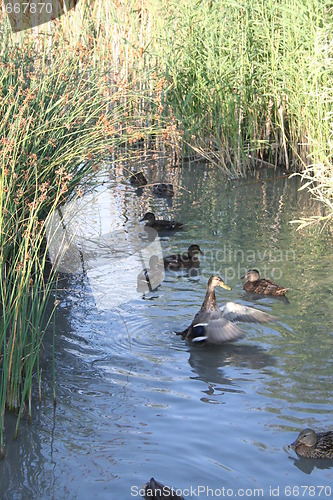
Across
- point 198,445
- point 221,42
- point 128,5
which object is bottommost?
point 198,445

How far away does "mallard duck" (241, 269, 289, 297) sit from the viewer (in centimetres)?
693

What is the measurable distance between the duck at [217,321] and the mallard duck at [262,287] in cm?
69

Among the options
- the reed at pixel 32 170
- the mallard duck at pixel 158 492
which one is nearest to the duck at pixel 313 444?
the mallard duck at pixel 158 492

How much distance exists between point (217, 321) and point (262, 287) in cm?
109

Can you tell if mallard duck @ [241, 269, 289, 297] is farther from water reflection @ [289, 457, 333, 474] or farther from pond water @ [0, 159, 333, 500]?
water reflection @ [289, 457, 333, 474]

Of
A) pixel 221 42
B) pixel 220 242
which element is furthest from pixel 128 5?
pixel 220 242

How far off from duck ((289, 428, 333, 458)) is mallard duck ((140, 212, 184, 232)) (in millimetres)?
4858

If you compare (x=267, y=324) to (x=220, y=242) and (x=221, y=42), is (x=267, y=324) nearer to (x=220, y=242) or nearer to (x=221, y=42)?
(x=220, y=242)

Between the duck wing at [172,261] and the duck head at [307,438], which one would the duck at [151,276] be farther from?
the duck head at [307,438]

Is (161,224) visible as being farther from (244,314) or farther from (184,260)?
(244,314)

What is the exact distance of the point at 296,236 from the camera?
873 cm

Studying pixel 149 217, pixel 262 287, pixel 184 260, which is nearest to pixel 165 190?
pixel 149 217

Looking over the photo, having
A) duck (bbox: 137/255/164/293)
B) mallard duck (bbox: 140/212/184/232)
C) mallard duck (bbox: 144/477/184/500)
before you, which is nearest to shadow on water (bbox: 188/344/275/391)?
duck (bbox: 137/255/164/293)

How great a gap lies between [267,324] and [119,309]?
1316mm
